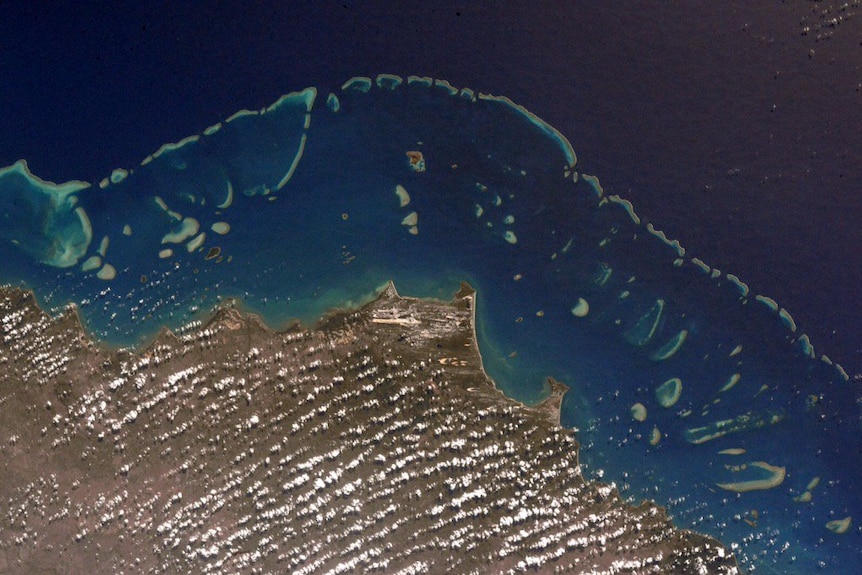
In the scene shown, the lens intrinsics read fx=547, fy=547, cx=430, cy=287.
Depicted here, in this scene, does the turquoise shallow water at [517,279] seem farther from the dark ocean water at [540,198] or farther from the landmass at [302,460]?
the landmass at [302,460]

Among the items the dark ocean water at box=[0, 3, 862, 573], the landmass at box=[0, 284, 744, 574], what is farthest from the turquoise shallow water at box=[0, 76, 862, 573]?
the landmass at box=[0, 284, 744, 574]

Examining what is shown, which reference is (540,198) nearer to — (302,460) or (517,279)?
(517,279)

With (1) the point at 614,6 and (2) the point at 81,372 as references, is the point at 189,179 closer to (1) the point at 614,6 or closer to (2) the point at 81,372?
(2) the point at 81,372

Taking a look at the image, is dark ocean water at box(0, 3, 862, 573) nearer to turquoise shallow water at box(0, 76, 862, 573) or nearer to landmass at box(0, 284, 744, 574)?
turquoise shallow water at box(0, 76, 862, 573)

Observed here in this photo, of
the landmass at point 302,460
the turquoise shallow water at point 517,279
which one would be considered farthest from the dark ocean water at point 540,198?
the landmass at point 302,460

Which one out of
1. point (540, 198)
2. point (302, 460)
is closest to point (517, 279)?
point (540, 198)

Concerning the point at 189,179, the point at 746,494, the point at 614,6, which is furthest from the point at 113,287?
the point at 746,494
